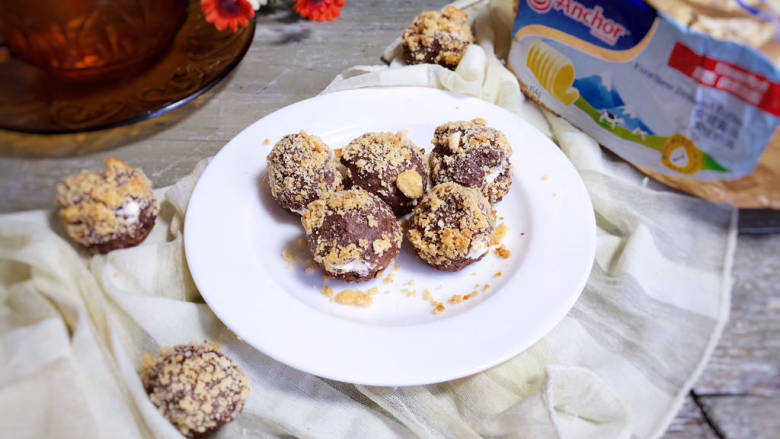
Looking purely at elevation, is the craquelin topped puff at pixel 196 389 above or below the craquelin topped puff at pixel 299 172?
below

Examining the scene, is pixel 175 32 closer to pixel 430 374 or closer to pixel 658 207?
pixel 430 374

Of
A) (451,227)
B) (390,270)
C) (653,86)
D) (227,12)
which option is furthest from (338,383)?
(227,12)

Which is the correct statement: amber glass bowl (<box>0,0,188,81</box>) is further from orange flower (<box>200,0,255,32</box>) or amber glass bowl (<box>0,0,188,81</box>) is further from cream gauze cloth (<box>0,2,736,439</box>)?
cream gauze cloth (<box>0,2,736,439</box>)

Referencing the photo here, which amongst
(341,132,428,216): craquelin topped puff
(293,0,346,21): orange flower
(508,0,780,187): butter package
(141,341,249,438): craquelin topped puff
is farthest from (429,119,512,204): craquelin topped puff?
(293,0,346,21): orange flower

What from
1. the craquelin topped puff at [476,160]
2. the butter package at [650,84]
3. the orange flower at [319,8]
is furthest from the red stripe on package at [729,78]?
the orange flower at [319,8]

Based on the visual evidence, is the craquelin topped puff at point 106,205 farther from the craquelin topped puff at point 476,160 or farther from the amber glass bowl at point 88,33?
the craquelin topped puff at point 476,160

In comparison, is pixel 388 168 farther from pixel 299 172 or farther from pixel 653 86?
pixel 653 86
